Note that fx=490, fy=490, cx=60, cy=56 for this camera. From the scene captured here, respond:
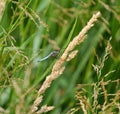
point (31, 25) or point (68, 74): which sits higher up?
point (31, 25)

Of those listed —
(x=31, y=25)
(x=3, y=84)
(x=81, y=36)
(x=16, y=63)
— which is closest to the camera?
(x=81, y=36)

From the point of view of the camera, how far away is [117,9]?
2334 millimetres

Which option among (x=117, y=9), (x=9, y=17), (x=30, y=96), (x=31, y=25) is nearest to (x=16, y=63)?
(x=30, y=96)

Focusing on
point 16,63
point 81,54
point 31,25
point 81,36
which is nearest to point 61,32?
point 81,54

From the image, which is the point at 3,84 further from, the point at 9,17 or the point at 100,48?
the point at 100,48

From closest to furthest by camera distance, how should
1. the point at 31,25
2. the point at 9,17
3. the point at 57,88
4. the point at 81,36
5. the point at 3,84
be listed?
1. the point at 81,36
2. the point at 3,84
3. the point at 9,17
4. the point at 31,25
5. the point at 57,88

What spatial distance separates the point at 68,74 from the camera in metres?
2.50

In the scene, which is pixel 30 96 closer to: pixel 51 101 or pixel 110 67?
pixel 110 67

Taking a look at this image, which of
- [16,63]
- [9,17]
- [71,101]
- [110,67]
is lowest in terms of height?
[71,101]

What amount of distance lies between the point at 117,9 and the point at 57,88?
50 centimetres

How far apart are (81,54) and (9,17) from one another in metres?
0.75

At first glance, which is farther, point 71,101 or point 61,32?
point 61,32

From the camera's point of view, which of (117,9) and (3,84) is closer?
(3,84)

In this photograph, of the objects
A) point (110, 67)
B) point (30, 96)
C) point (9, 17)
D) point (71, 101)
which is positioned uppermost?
point (9, 17)
